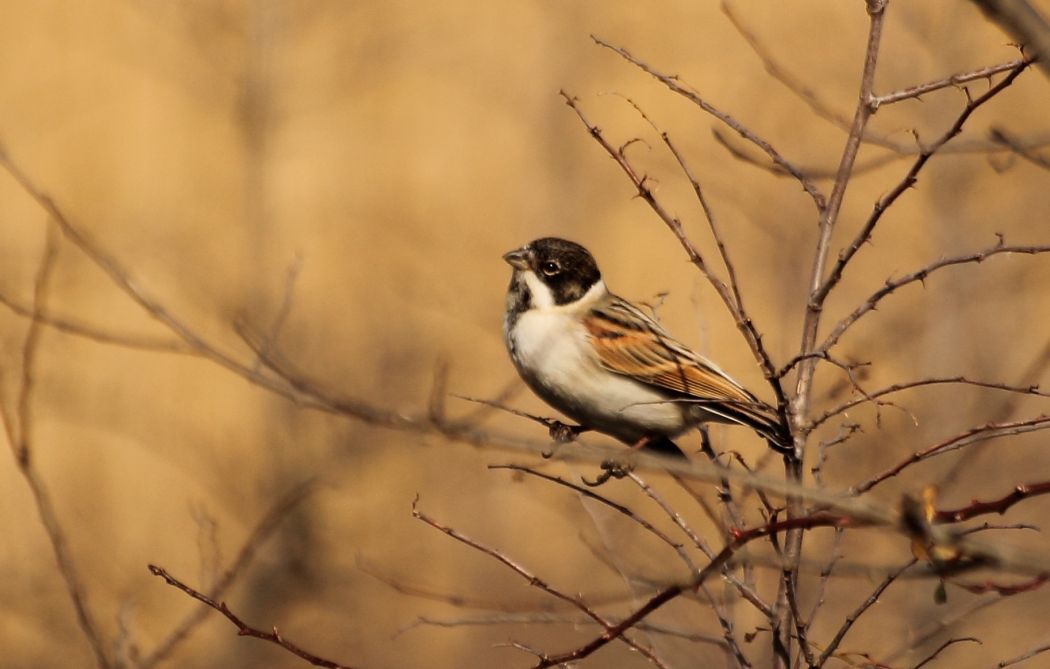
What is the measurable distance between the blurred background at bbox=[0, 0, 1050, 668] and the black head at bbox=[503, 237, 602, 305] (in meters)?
4.04

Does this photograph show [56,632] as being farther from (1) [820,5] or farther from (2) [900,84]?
(1) [820,5]

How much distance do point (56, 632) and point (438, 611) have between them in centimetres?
282

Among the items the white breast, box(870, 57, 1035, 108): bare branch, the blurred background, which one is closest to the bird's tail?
the white breast

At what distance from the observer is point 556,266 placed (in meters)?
5.21

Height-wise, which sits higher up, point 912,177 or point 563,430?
point 563,430

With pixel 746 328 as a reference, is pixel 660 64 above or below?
above

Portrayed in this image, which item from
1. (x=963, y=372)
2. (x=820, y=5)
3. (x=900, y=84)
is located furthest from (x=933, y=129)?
(x=820, y=5)

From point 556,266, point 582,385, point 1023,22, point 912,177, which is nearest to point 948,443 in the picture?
point 912,177

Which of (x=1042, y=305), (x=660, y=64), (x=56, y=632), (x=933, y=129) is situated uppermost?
(x=660, y=64)

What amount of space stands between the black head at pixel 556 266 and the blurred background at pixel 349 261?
159 inches

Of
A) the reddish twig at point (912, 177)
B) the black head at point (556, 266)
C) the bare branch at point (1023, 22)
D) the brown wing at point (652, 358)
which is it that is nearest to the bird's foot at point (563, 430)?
the brown wing at point (652, 358)

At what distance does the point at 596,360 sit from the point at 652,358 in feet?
0.74

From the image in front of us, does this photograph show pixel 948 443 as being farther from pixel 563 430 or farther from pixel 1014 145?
pixel 563 430

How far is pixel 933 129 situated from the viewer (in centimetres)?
718
